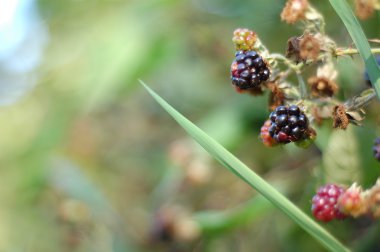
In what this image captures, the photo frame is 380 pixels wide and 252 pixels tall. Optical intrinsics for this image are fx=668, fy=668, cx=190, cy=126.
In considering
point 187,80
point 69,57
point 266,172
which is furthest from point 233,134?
point 69,57

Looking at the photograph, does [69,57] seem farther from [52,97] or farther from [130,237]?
[130,237]

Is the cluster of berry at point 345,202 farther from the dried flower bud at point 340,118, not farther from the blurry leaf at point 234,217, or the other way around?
the blurry leaf at point 234,217

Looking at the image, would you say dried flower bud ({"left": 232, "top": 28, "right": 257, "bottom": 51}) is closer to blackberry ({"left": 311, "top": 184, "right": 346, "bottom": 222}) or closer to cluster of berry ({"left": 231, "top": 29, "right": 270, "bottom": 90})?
cluster of berry ({"left": 231, "top": 29, "right": 270, "bottom": 90})

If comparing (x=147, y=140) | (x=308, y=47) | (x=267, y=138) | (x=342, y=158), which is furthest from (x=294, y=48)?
(x=147, y=140)

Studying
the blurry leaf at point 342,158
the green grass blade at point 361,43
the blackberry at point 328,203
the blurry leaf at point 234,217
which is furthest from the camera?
the blurry leaf at point 234,217

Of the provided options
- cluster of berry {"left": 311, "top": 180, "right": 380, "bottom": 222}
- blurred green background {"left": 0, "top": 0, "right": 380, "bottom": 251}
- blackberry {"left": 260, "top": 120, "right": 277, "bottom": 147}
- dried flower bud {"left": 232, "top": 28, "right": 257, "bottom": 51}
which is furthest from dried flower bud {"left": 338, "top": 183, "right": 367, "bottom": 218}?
blurred green background {"left": 0, "top": 0, "right": 380, "bottom": 251}

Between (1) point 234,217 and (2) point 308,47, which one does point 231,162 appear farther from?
(1) point 234,217

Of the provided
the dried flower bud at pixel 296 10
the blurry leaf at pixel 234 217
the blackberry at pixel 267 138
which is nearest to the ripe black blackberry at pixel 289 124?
the blackberry at pixel 267 138
